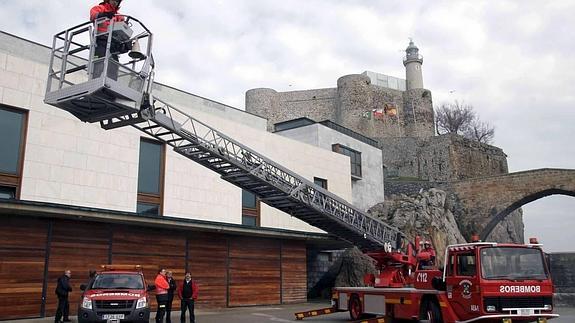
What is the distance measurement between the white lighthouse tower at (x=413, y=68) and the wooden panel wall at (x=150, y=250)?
193ft

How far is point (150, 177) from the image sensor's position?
→ 2117 centimetres

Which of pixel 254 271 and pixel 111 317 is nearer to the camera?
pixel 111 317

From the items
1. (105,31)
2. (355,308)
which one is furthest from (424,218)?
(105,31)

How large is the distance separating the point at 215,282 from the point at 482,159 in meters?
40.0

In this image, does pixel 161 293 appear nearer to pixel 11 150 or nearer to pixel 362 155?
pixel 11 150

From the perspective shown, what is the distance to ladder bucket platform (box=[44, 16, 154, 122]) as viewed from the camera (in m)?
9.71

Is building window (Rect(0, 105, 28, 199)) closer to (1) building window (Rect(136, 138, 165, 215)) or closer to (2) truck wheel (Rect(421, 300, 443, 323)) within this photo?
(1) building window (Rect(136, 138, 165, 215))

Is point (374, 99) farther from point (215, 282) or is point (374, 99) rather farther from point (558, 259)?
point (215, 282)

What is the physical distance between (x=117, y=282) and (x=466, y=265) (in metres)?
8.64

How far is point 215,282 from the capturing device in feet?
67.5

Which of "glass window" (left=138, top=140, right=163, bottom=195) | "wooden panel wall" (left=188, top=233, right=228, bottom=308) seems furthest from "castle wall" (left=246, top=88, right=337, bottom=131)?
"wooden panel wall" (left=188, top=233, right=228, bottom=308)

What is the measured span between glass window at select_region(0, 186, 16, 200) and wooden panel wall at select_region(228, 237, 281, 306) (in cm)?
854

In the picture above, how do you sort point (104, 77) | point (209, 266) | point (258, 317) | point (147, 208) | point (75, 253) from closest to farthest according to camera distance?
1. point (104, 77)
2. point (75, 253)
3. point (258, 317)
4. point (209, 266)
5. point (147, 208)

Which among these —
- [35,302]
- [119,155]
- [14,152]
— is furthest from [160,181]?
[35,302]
